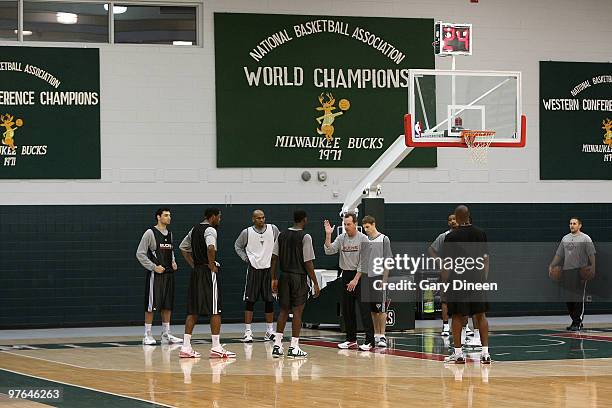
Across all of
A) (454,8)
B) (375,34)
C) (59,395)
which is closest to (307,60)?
(375,34)

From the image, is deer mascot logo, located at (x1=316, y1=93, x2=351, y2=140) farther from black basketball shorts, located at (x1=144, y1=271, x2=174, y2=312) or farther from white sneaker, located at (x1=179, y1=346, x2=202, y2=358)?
white sneaker, located at (x1=179, y1=346, x2=202, y2=358)

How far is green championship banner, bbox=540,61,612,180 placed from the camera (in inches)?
957

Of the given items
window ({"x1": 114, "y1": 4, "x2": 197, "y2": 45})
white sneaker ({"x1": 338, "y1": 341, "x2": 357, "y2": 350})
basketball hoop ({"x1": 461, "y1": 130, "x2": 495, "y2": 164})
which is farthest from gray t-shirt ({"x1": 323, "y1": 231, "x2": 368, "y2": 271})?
window ({"x1": 114, "y1": 4, "x2": 197, "y2": 45})

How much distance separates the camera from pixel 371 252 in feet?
56.1

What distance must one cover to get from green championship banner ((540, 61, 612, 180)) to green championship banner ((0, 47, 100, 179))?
8.88 meters

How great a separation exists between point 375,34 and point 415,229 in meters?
3.83

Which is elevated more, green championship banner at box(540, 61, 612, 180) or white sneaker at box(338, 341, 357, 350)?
green championship banner at box(540, 61, 612, 180)

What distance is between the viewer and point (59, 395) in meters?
12.1

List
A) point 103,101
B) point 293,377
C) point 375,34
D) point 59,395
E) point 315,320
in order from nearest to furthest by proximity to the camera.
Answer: point 59,395, point 293,377, point 315,320, point 103,101, point 375,34

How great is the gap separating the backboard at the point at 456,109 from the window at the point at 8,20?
24.2ft

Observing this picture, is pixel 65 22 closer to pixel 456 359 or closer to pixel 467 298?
pixel 467 298

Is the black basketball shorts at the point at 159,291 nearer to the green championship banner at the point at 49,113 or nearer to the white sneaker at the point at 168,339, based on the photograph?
the white sneaker at the point at 168,339

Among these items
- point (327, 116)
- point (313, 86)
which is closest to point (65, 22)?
point (313, 86)

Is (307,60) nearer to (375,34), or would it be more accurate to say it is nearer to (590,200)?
(375,34)
